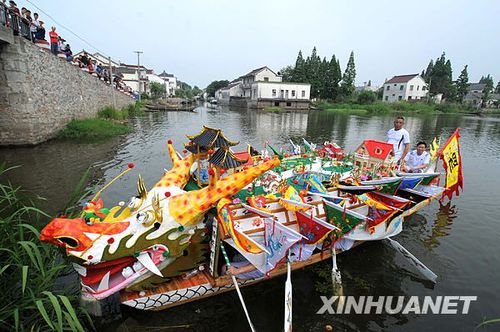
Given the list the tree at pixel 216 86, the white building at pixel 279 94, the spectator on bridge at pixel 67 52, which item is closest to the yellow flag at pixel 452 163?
the spectator on bridge at pixel 67 52

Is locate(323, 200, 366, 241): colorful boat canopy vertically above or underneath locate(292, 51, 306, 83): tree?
underneath

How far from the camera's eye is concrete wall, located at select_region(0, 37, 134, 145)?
1352 cm

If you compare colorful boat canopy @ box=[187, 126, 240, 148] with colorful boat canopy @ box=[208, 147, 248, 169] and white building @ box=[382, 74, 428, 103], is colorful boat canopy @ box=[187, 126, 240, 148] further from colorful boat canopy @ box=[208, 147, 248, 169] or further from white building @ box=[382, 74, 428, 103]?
white building @ box=[382, 74, 428, 103]

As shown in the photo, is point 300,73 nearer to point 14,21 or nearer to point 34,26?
point 34,26

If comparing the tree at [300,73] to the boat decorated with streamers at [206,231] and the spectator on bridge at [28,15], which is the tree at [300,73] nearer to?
the spectator on bridge at [28,15]

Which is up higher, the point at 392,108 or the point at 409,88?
the point at 409,88

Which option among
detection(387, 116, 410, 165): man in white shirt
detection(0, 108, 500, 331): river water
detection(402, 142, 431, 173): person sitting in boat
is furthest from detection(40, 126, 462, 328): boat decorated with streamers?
detection(402, 142, 431, 173): person sitting in boat

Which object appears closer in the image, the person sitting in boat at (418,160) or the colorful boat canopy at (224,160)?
the colorful boat canopy at (224,160)

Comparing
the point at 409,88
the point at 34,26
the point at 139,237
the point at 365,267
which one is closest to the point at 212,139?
the point at 139,237

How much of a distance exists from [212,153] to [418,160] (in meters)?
7.80

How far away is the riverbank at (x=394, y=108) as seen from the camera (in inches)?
2203

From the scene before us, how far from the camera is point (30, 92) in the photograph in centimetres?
1422

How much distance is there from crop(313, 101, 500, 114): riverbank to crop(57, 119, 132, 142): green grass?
45841 mm

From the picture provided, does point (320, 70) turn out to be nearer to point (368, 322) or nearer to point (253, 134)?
point (253, 134)
